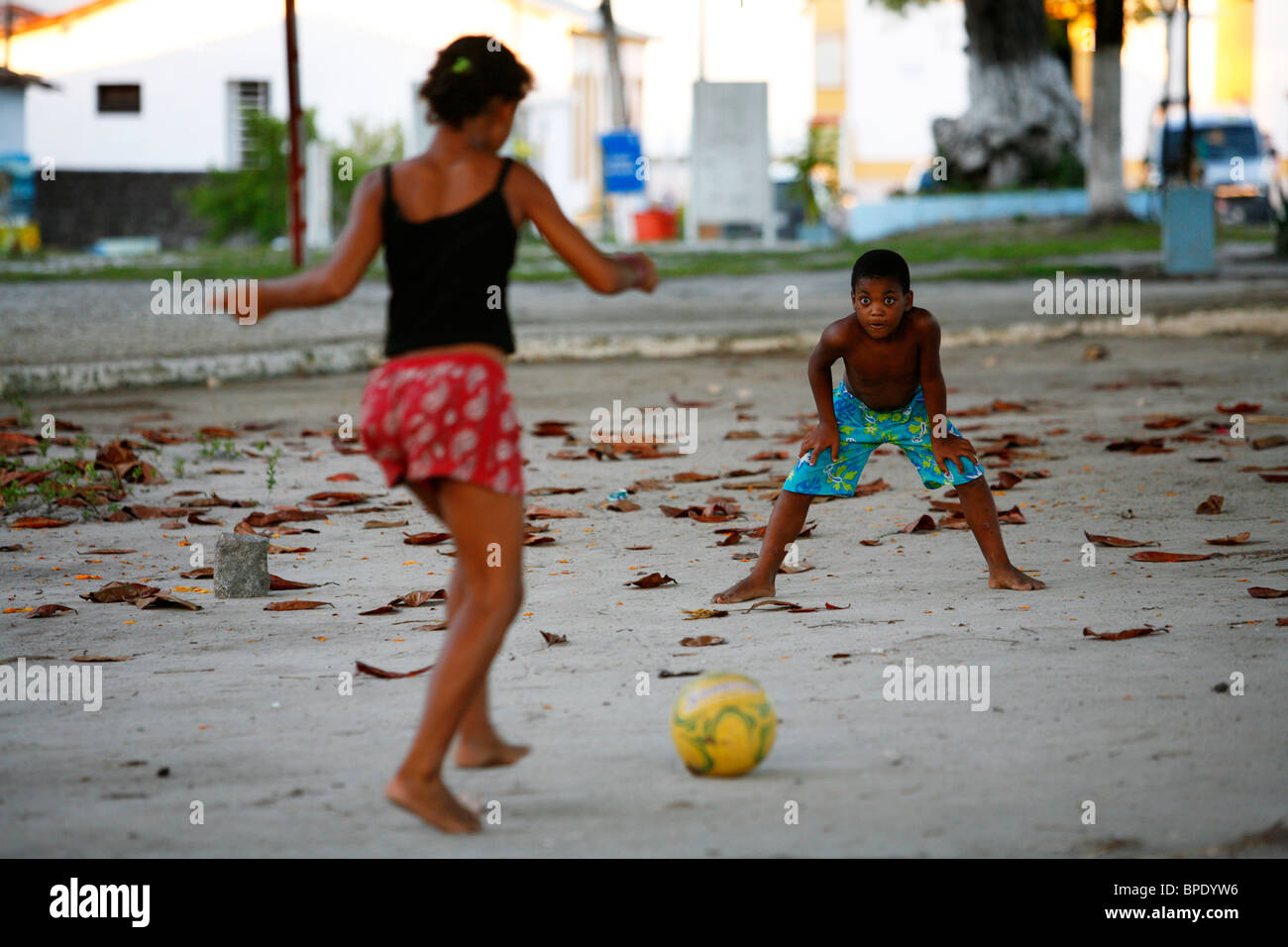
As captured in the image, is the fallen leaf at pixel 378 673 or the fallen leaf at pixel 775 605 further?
the fallen leaf at pixel 775 605

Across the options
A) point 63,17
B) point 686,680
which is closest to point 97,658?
point 686,680

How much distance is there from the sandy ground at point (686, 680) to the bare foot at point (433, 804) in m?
0.05

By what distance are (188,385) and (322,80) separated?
26.5 metres

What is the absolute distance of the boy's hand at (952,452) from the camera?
16.6 ft

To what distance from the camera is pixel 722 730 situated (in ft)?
10.7

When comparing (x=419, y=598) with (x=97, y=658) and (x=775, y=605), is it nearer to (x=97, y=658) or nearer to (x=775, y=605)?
(x=97, y=658)

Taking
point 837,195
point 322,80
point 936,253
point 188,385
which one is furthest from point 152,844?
point 322,80

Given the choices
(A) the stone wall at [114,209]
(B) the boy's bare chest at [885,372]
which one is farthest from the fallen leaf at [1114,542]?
(A) the stone wall at [114,209]

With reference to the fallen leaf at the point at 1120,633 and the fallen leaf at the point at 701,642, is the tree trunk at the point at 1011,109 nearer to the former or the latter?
the fallen leaf at the point at 1120,633

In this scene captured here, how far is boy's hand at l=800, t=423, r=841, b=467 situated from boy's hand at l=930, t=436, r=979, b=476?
32cm

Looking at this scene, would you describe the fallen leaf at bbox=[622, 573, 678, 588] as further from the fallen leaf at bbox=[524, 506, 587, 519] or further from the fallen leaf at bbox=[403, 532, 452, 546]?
the fallen leaf at bbox=[524, 506, 587, 519]

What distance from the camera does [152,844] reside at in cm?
293

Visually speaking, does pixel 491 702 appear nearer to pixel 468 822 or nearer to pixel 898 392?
pixel 468 822

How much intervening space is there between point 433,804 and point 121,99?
3700 cm
